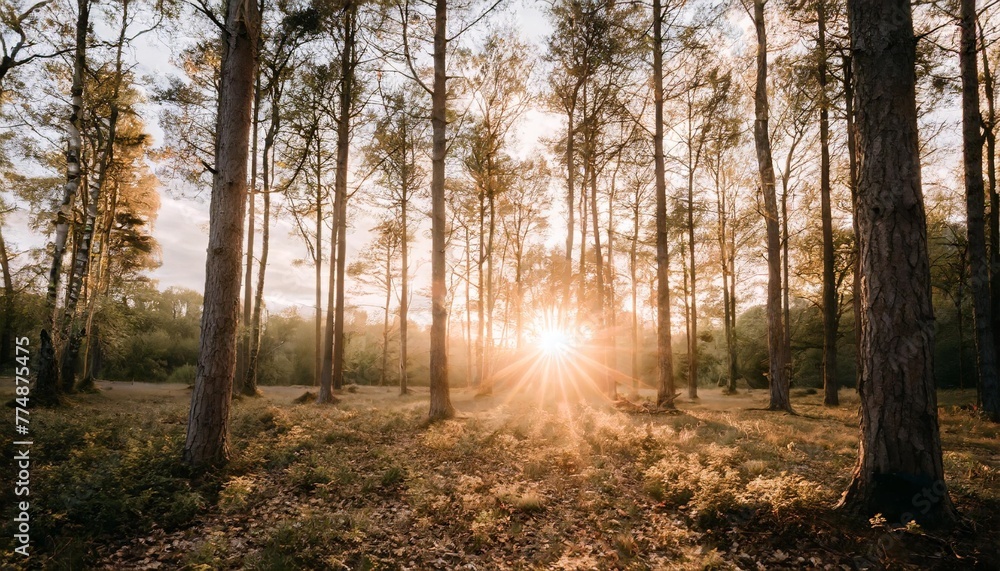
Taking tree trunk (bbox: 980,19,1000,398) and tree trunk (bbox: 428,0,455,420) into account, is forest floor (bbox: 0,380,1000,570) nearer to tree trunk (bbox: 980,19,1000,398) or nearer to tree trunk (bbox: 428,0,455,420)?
tree trunk (bbox: 428,0,455,420)

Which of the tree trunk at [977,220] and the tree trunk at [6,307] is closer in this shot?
the tree trunk at [977,220]

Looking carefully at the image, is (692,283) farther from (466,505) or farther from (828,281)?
(466,505)

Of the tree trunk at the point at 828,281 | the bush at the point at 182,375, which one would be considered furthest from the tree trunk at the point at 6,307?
the tree trunk at the point at 828,281

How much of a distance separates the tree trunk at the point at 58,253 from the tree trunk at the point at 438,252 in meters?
9.75

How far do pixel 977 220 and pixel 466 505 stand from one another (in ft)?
48.8

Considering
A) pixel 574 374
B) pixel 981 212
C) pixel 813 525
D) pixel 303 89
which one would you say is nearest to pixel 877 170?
pixel 813 525

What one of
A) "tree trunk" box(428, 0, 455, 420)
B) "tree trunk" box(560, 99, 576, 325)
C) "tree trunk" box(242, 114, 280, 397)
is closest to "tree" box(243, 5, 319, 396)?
"tree trunk" box(242, 114, 280, 397)

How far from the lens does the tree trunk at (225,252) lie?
559 centimetres

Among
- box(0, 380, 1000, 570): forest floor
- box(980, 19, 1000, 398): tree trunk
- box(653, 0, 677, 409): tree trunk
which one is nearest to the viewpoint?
box(0, 380, 1000, 570): forest floor

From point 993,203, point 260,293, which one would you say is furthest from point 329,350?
point 993,203

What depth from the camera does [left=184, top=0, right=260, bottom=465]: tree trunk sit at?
559 cm

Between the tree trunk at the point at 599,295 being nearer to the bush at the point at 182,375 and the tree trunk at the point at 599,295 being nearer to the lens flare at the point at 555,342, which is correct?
the lens flare at the point at 555,342

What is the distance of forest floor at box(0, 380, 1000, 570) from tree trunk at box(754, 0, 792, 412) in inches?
211

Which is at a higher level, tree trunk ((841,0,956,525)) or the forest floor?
tree trunk ((841,0,956,525))
